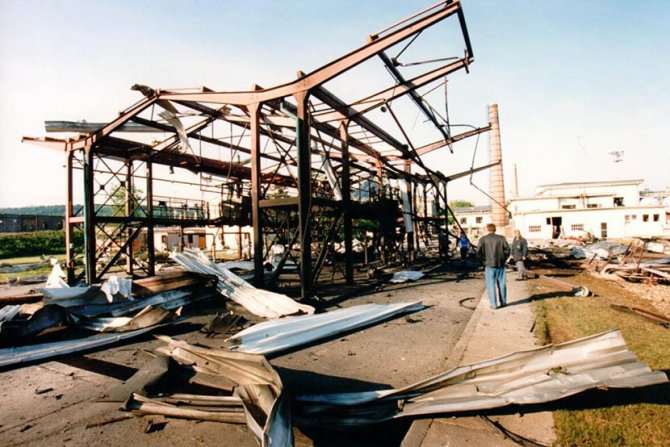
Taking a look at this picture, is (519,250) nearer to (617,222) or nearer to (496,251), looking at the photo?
(496,251)

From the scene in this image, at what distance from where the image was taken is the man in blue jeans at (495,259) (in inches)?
286

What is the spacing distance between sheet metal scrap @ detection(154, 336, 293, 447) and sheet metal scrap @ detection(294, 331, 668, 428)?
46cm

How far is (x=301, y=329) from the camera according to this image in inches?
226

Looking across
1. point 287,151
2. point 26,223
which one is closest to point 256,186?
point 287,151

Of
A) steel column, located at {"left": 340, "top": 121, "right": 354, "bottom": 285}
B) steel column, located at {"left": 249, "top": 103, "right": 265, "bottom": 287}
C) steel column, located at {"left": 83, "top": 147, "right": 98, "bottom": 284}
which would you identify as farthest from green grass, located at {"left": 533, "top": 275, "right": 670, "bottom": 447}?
steel column, located at {"left": 83, "top": 147, "right": 98, "bottom": 284}

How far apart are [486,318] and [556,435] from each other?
4.10 meters

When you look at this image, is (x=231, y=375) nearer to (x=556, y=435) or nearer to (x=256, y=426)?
(x=256, y=426)

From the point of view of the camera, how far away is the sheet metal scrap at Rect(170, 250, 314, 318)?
7.22m

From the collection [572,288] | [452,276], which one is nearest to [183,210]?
[452,276]

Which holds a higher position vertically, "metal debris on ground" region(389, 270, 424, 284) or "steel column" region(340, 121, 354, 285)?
"steel column" region(340, 121, 354, 285)

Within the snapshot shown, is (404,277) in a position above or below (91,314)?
below

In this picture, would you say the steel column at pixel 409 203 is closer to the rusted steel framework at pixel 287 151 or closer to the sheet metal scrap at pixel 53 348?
the rusted steel framework at pixel 287 151

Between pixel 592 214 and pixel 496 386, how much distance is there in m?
44.7

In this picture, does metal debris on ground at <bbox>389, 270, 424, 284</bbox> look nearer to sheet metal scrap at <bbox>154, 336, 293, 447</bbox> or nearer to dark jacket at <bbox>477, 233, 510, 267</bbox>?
dark jacket at <bbox>477, 233, 510, 267</bbox>
